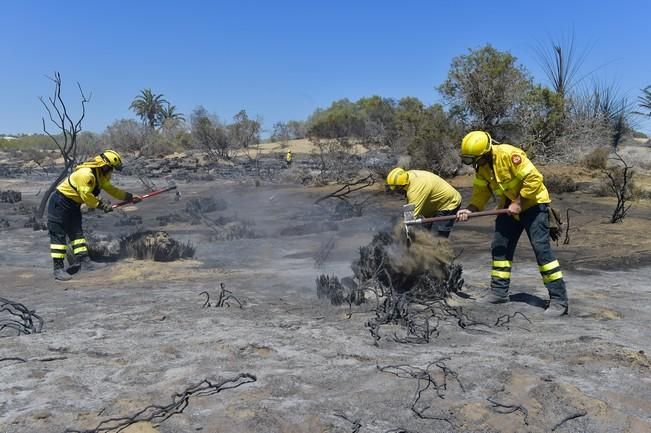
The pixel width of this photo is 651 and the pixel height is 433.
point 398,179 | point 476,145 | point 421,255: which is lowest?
point 421,255

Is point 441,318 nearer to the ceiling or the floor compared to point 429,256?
nearer to the floor

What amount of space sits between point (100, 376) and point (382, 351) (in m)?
2.06

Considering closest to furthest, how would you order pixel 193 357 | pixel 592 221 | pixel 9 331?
pixel 193 357, pixel 9 331, pixel 592 221

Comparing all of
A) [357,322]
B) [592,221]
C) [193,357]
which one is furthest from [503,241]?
[592,221]

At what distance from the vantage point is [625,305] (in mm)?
5941

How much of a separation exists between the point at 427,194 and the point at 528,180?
173 cm

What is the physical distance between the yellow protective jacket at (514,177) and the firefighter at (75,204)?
5.34 m

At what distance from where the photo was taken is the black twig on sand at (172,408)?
322 centimetres

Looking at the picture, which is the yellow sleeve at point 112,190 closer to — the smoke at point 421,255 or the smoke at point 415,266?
the smoke at point 415,266

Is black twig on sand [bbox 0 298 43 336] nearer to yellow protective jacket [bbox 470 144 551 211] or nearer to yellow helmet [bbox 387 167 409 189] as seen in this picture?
yellow helmet [bbox 387 167 409 189]

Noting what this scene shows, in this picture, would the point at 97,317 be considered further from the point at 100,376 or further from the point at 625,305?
the point at 625,305

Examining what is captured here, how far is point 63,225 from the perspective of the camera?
825 cm

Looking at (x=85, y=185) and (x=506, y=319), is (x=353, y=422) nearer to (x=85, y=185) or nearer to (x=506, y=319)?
(x=506, y=319)

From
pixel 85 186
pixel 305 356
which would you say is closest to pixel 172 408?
pixel 305 356
